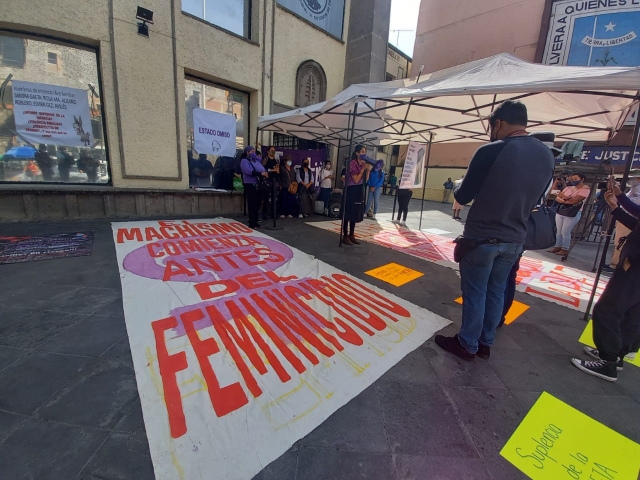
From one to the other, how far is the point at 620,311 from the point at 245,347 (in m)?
2.92

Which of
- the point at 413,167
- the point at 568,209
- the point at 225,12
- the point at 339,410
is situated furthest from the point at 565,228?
the point at 225,12

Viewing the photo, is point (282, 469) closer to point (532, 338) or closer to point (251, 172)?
point (532, 338)

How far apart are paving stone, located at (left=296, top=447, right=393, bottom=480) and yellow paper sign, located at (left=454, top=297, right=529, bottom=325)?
92.7 inches

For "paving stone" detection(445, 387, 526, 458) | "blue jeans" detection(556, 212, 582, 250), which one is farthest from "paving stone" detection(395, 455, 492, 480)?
"blue jeans" detection(556, 212, 582, 250)

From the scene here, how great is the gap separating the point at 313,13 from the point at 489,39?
35.9 ft

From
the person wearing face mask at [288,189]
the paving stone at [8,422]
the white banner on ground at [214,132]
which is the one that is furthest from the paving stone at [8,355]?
the white banner on ground at [214,132]

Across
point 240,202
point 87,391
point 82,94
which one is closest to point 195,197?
point 240,202

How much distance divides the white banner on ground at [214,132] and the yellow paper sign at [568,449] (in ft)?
26.8

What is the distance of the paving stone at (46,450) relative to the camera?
4.18 ft

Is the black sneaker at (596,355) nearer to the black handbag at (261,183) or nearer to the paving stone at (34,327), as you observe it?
the paving stone at (34,327)

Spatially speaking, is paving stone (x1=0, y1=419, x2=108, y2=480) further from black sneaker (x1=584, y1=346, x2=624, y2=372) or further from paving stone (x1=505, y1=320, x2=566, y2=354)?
black sneaker (x1=584, y1=346, x2=624, y2=372)

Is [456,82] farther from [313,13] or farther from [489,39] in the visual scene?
[489,39]

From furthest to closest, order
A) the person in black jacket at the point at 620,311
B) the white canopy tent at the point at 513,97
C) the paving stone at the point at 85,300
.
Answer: the white canopy tent at the point at 513,97 < the paving stone at the point at 85,300 < the person in black jacket at the point at 620,311

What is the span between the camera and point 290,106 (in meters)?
8.80
